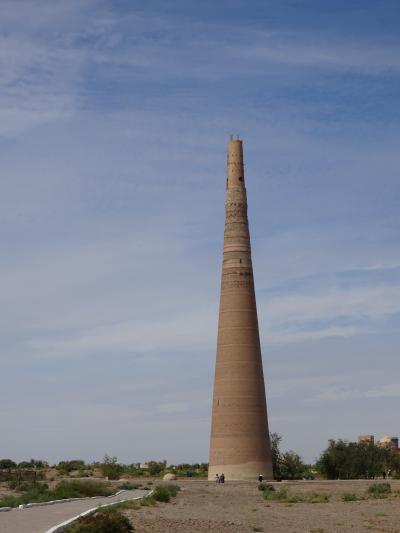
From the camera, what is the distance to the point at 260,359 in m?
61.9

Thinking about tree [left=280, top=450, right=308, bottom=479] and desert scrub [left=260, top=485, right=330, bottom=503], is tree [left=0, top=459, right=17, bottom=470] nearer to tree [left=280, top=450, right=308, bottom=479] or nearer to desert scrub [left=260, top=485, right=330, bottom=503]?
tree [left=280, top=450, right=308, bottom=479]

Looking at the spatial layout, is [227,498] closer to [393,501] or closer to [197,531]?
[393,501]

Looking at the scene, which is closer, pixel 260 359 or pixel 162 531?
pixel 162 531

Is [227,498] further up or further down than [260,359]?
further down

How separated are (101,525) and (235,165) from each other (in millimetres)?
46199

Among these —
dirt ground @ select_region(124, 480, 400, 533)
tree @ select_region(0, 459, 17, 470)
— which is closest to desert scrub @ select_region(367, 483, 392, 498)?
dirt ground @ select_region(124, 480, 400, 533)

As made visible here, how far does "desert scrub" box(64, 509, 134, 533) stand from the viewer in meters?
18.8

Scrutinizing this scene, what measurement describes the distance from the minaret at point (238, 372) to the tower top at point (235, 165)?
0.72ft

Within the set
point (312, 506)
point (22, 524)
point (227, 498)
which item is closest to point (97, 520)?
point (22, 524)

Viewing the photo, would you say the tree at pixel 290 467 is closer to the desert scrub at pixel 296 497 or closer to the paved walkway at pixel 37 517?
the desert scrub at pixel 296 497

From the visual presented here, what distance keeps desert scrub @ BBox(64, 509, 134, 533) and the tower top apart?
44167mm

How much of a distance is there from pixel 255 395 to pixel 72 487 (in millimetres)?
24940

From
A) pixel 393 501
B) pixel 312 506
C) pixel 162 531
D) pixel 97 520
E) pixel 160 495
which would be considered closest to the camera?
pixel 97 520

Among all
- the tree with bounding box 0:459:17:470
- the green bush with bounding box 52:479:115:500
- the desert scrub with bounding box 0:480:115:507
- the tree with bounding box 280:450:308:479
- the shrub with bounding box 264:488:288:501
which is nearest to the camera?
the desert scrub with bounding box 0:480:115:507
